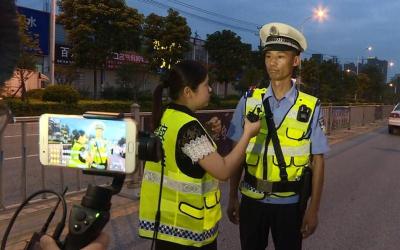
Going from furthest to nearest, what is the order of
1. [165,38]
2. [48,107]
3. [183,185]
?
1. [165,38]
2. [48,107]
3. [183,185]

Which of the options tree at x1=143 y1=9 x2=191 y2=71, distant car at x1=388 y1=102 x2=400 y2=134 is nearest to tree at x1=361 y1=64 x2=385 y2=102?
tree at x1=143 y1=9 x2=191 y2=71

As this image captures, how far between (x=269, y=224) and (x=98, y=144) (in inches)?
67.5

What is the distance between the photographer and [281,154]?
290cm

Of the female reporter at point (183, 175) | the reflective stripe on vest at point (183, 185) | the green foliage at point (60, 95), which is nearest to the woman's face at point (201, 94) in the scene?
the female reporter at point (183, 175)

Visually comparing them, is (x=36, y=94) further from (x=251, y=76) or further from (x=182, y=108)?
(x=182, y=108)

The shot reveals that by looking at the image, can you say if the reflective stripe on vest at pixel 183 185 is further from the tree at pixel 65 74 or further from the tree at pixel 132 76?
the tree at pixel 132 76

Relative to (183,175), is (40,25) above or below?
above

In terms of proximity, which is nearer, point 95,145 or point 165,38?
point 95,145

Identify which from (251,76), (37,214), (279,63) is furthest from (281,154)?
(251,76)

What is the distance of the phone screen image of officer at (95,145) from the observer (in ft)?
5.29

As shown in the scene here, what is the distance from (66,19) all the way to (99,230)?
1258 inches

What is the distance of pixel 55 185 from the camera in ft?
24.2

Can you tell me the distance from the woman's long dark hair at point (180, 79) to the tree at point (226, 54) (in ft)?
145

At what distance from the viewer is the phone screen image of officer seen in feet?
5.29
